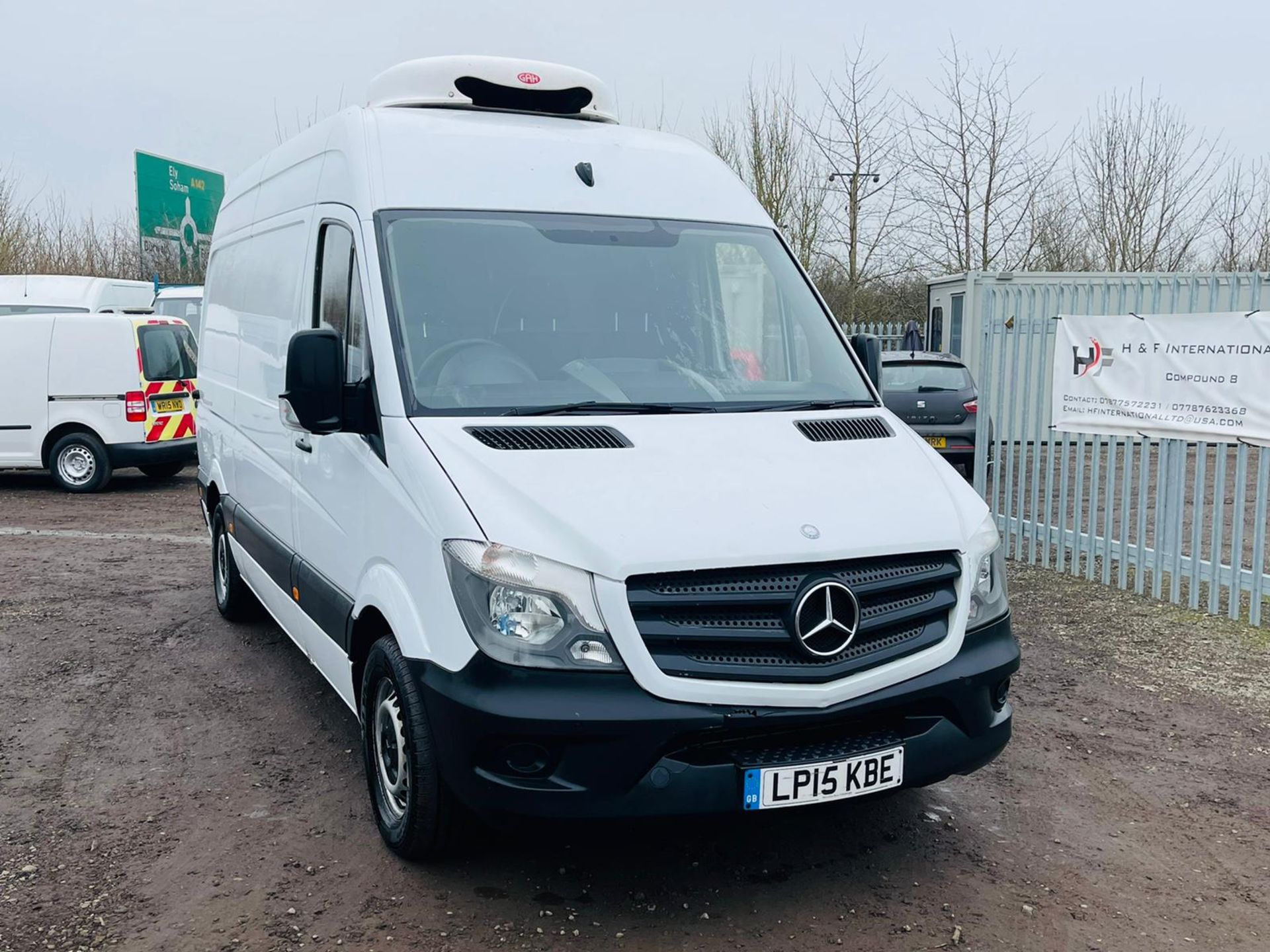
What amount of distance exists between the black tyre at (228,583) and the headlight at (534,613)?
4016mm

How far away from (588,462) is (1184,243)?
26077mm

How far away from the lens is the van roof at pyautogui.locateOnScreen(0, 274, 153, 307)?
16.8 metres

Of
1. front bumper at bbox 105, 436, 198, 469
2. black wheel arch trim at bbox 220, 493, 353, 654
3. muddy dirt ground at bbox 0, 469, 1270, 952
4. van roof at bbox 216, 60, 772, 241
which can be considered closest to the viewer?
muddy dirt ground at bbox 0, 469, 1270, 952

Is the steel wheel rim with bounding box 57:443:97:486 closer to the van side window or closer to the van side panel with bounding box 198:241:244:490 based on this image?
the van side panel with bounding box 198:241:244:490

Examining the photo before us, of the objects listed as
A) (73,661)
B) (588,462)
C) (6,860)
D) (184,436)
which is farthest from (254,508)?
(184,436)

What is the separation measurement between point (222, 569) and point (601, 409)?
415cm

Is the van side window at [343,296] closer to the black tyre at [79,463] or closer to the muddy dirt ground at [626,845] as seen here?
the muddy dirt ground at [626,845]

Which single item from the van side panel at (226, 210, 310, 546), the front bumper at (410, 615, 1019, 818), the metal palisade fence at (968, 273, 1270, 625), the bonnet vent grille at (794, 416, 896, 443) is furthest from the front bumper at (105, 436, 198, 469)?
the front bumper at (410, 615, 1019, 818)

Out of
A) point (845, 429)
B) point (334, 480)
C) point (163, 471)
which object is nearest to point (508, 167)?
point (334, 480)

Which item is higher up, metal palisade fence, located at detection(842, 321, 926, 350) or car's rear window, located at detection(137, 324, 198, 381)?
metal palisade fence, located at detection(842, 321, 926, 350)

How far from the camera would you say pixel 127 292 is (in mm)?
17891

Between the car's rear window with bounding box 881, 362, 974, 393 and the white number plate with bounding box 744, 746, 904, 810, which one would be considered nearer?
the white number plate with bounding box 744, 746, 904, 810

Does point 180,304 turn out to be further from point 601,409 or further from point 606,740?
point 606,740

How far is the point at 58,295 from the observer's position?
55.4 ft
